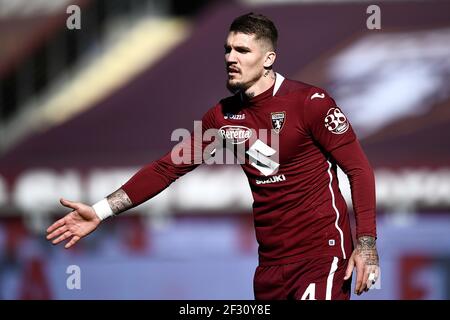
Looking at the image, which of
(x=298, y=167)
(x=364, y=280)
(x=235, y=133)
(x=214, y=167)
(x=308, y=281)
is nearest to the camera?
(x=364, y=280)

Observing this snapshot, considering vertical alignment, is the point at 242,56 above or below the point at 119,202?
above

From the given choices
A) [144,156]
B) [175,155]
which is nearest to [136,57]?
[144,156]

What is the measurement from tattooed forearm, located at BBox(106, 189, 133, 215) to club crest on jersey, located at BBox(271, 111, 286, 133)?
3.23 feet

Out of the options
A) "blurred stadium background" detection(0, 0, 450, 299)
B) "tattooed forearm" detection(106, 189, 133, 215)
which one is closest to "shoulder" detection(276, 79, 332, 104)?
"tattooed forearm" detection(106, 189, 133, 215)

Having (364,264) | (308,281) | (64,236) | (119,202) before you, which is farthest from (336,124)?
(64,236)

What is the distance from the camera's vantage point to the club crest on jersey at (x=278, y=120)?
5703 mm

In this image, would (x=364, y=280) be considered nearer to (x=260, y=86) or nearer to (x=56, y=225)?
(x=260, y=86)

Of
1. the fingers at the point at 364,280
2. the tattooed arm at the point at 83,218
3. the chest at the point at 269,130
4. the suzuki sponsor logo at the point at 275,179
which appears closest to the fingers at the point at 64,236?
the tattooed arm at the point at 83,218

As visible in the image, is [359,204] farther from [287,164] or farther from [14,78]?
[14,78]

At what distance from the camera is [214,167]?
10.6 metres

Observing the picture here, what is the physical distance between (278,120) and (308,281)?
898 mm

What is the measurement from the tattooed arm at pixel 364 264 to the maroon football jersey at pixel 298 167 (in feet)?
0.36

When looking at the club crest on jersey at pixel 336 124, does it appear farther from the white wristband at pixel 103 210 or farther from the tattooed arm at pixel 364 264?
the white wristband at pixel 103 210
